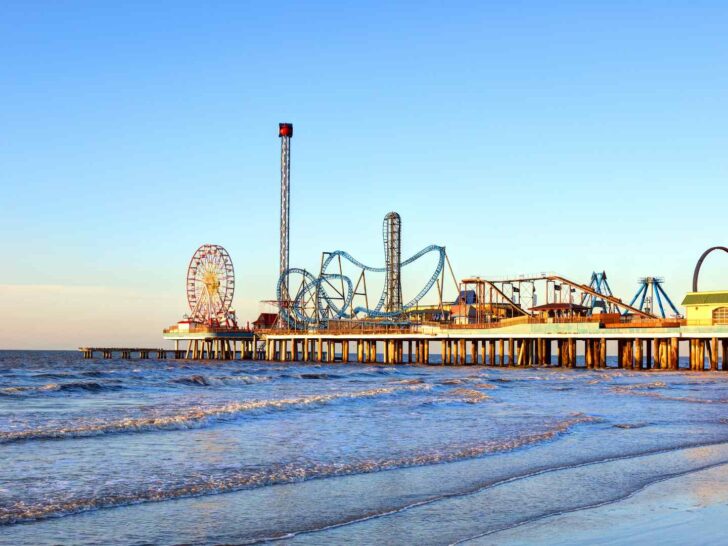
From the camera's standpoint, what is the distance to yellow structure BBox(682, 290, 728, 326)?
179ft

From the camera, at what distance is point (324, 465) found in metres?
13.5

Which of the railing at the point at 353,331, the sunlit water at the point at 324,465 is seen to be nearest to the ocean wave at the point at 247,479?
the sunlit water at the point at 324,465

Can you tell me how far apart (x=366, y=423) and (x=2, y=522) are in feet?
38.9

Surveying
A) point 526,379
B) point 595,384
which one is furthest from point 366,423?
point 526,379

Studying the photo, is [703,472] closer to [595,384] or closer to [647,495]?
[647,495]

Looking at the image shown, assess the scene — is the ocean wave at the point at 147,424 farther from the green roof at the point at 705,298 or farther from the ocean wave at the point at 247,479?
the green roof at the point at 705,298

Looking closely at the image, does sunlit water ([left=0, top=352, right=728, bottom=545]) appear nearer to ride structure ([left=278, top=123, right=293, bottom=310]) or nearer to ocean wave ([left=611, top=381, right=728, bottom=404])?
ocean wave ([left=611, top=381, right=728, bottom=404])

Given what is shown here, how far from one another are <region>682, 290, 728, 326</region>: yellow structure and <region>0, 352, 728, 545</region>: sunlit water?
30385mm

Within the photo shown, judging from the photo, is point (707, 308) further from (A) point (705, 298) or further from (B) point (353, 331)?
(B) point (353, 331)

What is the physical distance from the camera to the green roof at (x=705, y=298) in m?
54.9

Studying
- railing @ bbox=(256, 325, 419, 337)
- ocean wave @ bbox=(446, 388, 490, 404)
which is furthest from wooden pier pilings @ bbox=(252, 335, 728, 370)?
ocean wave @ bbox=(446, 388, 490, 404)

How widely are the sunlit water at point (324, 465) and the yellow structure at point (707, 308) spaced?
3039 centimetres

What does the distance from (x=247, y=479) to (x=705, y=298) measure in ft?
163

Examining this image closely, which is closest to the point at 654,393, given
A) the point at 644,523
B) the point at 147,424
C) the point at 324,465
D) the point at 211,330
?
the point at 147,424
